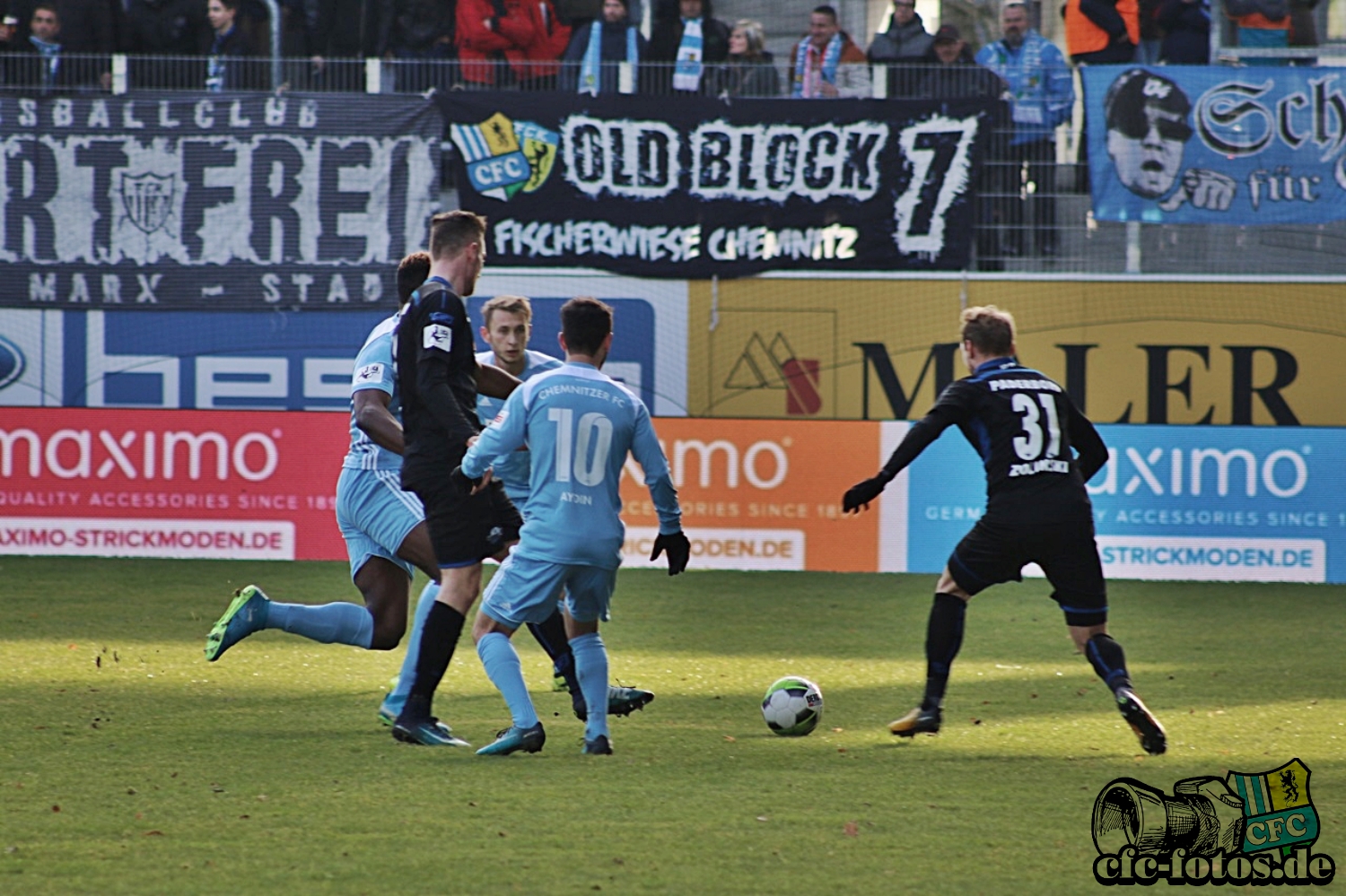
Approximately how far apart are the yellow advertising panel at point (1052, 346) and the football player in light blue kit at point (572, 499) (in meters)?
10.3

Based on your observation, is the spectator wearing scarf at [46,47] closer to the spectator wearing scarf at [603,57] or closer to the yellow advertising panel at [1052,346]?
the spectator wearing scarf at [603,57]

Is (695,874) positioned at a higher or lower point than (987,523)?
lower

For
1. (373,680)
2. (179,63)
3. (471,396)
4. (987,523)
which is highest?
(179,63)

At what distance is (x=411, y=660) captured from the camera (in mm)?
6871

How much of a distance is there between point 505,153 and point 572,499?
10958 mm

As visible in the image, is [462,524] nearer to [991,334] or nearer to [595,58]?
[991,334]

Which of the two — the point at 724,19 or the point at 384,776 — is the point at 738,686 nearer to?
the point at 384,776

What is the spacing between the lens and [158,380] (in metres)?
17.2

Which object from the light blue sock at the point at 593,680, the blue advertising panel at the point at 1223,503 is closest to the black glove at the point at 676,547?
the light blue sock at the point at 593,680

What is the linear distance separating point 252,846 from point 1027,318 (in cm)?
1270

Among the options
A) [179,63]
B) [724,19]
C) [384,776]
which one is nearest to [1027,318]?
[724,19]

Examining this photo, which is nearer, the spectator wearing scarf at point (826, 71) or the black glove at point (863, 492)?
the black glove at point (863, 492)

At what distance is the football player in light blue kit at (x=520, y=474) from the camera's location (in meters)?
7.32

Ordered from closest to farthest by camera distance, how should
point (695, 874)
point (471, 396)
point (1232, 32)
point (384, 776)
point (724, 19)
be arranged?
point (695, 874)
point (384, 776)
point (471, 396)
point (1232, 32)
point (724, 19)
